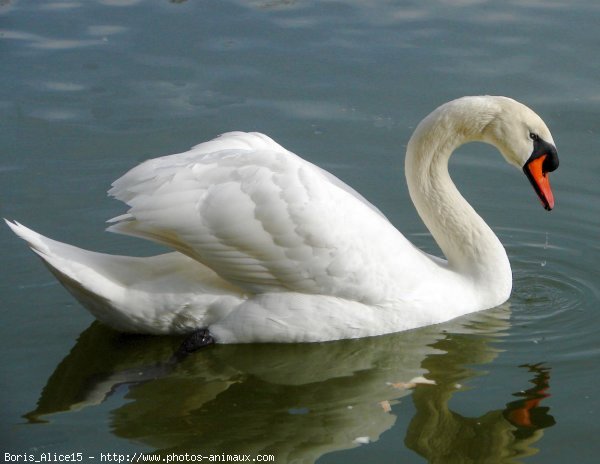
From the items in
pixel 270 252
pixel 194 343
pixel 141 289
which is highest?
pixel 270 252

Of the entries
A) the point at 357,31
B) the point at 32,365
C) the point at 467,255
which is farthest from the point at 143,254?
the point at 357,31

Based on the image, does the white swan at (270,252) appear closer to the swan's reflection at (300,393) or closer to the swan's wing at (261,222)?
the swan's wing at (261,222)

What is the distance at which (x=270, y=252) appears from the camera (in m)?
7.39

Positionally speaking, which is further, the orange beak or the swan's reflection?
the orange beak

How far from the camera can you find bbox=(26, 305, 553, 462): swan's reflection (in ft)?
21.9

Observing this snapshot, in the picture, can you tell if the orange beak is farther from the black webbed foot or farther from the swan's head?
the black webbed foot

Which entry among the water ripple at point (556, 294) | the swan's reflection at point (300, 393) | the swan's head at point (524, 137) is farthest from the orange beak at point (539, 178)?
the swan's reflection at point (300, 393)

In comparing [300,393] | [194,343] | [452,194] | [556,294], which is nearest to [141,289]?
[194,343]

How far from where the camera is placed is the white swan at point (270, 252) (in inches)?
288

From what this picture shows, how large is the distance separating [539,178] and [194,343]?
2.49 metres

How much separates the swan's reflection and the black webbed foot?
7 cm

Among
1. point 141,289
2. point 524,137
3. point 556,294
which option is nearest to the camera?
point 141,289

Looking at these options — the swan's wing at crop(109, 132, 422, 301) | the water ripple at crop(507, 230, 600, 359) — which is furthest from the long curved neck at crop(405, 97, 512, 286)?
the swan's wing at crop(109, 132, 422, 301)

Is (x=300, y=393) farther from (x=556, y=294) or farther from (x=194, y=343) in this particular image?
(x=556, y=294)
